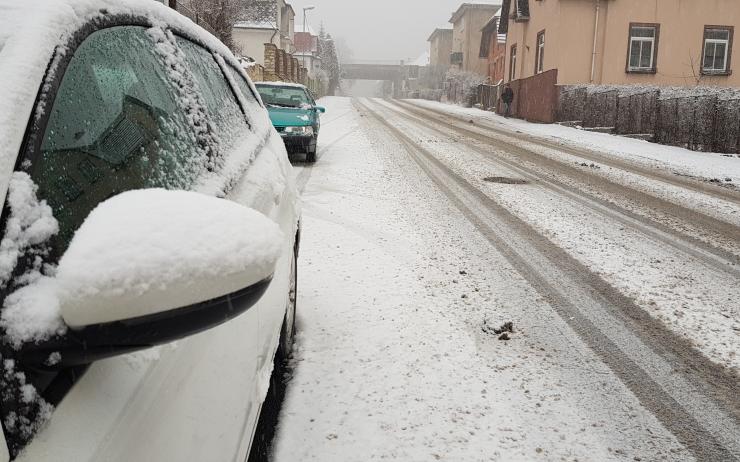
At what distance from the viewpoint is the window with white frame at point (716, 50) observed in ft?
91.4

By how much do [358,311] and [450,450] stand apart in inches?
65.4

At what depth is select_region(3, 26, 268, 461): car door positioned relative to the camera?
1020 mm

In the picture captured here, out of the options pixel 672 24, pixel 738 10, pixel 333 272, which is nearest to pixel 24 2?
pixel 333 272

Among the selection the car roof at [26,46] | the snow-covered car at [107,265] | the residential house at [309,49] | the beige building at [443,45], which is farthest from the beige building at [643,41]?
the residential house at [309,49]

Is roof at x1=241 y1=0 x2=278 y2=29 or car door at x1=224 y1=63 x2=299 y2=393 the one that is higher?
roof at x1=241 y1=0 x2=278 y2=29

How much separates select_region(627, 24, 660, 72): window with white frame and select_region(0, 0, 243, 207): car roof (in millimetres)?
29670

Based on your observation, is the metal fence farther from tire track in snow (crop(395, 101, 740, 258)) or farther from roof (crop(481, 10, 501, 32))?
tire track in snow (crop(395, 101, 740, 258))

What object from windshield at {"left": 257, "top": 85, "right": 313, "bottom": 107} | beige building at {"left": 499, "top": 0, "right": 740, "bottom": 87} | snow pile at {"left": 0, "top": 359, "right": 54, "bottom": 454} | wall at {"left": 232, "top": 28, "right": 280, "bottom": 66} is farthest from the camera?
wall at {"left": 232, "top": 28, "right": 280, "bottom": 66}

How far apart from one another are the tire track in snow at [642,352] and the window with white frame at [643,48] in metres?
24.9

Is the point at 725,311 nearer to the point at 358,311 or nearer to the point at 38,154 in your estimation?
the point at 358,311

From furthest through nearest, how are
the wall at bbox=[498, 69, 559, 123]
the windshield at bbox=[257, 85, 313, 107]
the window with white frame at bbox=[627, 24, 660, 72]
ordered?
the window with white frame at bbox=[627, 24, 660, 72] < the wall at bbox=[498, 69, 559, 123] < the windshield at bbox=[257, 85, 313, 107]

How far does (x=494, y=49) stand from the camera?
5234 centimetres

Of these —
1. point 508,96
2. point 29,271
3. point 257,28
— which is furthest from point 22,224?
point 257,28

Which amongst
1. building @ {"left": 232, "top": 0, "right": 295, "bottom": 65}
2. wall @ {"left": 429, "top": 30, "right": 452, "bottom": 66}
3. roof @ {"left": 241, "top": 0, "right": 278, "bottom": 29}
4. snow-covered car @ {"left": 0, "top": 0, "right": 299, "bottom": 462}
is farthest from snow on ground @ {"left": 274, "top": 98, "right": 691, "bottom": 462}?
wall @ {"left": 429, "top": 30, "right": 452, "bottom": 66}
